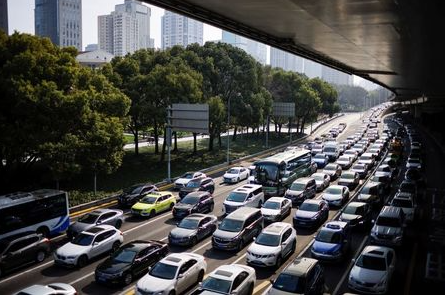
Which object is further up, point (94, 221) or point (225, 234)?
point (225, 234)

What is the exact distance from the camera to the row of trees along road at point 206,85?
4306cm

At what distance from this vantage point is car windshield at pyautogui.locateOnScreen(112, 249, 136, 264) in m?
17.2

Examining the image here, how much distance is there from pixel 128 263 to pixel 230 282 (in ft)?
15.2

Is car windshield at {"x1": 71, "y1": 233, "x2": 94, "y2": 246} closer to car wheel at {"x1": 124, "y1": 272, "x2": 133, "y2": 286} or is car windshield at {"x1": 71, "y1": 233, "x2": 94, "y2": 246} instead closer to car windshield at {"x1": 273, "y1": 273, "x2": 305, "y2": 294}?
car wheel at {"x1": 124, "y1": 272, "x2": 133, "y2": 286}

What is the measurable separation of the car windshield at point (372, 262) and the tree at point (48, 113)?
60.6 feet

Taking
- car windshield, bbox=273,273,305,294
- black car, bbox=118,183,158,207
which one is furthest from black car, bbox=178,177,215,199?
car windshield, bbox=273,273,305,294

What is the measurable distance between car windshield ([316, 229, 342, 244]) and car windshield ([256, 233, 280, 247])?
1.86m

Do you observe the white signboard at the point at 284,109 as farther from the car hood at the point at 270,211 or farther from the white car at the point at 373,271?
the white car at the point at 373,271

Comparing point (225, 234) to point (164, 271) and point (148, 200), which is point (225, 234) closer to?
point (164, 271)

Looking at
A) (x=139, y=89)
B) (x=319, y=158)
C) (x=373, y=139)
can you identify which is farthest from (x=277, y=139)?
(x=139, y=89)

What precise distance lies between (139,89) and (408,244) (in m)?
30.0

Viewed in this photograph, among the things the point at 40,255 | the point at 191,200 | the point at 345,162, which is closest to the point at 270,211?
the point at 191,200

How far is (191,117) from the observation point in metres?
37.4

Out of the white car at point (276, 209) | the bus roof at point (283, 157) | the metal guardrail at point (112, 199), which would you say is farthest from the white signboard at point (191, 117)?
the white car at point (276, 209)
